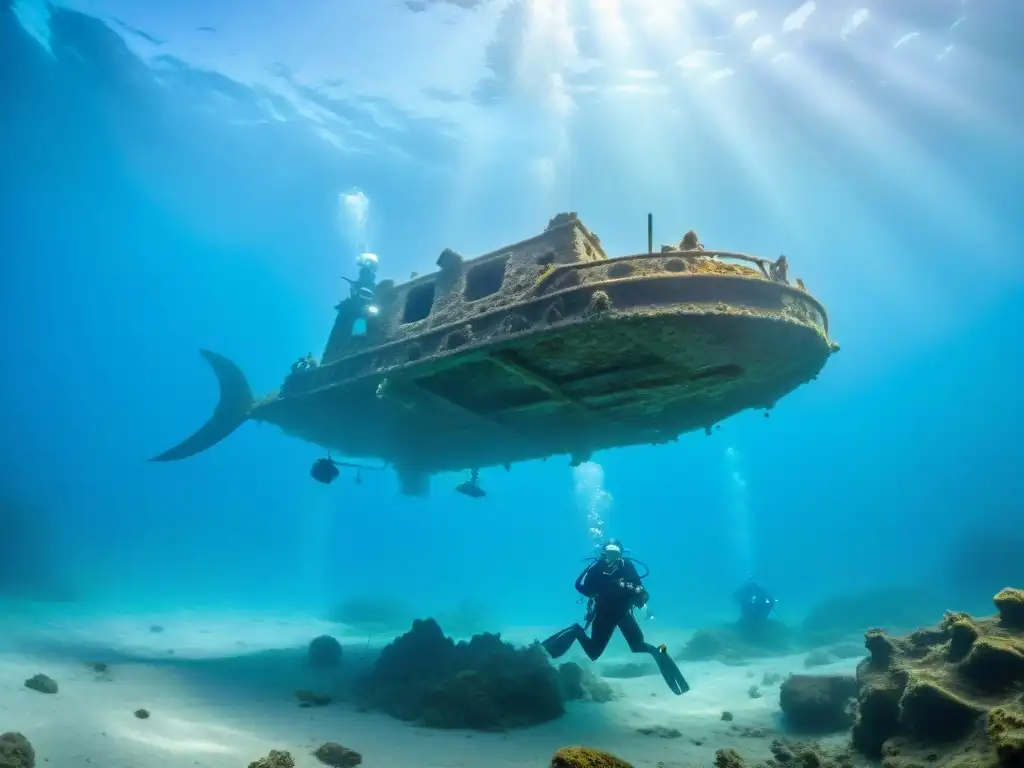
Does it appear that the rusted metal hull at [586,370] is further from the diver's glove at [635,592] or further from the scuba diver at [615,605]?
the diver's glove at [635,592]

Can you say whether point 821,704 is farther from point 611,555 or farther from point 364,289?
point 364,289

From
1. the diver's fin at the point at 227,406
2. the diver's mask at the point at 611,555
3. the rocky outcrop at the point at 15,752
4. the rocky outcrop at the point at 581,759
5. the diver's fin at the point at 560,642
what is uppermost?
the diver's fin at the point at 227,406

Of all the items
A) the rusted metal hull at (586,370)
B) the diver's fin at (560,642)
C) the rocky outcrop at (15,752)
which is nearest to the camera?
the rocky outcrop at (15,752)

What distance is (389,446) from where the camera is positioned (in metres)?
14.9

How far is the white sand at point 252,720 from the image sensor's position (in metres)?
6.11

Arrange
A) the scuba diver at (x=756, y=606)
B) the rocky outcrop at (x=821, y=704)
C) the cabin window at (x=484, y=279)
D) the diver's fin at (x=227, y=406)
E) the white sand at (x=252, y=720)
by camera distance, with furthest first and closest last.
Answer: the scuba diver at (x=756, y=606) → the diver's fin at (x=227, y=406) → the cabin window at (x=484, y=279) → the rocky outcrop at (x=821, y=704) → the white sand at (x=252, y=720)

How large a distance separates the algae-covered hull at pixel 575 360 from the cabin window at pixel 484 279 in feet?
0.67

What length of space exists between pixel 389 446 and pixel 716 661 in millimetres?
13827

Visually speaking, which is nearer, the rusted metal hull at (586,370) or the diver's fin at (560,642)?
the rusted metal hull at (586,370)

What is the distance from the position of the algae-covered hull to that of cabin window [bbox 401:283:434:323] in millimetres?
96

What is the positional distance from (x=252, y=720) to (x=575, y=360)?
280 inches

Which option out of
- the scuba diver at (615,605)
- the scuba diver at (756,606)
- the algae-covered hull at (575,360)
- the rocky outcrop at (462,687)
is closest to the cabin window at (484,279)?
the algae-covered hull at (575,360)

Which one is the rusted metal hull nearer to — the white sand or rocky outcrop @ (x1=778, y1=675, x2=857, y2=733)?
rocky outcrop @ (x1=778, y1=675, x2=857, y2=733)

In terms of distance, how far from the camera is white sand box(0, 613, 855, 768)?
611 centimetres
